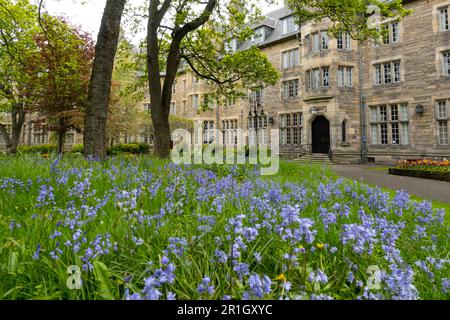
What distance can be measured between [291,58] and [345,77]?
5757mm

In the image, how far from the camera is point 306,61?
23875 millimetres

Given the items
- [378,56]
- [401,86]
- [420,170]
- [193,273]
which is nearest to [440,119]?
[401,86]

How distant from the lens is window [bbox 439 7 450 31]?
1905 centimetres

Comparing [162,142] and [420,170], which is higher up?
[162,142]

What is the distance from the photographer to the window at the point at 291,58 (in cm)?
2602

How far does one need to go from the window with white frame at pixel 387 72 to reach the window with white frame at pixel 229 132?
13930 millimetres

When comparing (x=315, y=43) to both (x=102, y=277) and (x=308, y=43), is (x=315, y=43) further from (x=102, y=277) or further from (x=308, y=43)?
(x=102, y=277)

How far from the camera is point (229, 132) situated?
31.8 meters

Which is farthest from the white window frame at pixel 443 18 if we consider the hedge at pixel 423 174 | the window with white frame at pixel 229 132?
the window with white frame at pixel 229 132

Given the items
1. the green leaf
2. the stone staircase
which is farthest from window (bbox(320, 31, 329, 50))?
the green leaf

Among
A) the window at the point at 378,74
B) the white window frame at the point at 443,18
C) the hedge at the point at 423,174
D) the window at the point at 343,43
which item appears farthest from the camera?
the window at the point at 343,43

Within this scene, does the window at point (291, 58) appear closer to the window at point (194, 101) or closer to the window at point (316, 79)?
the window at point (316, 79)
